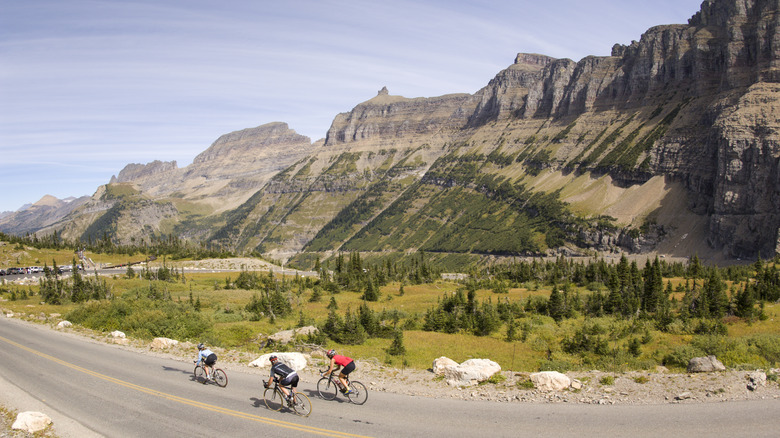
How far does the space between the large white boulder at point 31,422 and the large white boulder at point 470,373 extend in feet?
64.3

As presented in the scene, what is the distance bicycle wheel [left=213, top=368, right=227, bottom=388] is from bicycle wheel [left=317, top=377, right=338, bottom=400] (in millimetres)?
5368

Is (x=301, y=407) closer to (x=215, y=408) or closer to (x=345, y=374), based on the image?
(x=345, y=374)

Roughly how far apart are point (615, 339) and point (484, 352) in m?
12.6

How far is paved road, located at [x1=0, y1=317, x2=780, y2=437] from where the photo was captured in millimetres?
18891

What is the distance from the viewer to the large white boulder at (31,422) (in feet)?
67.5

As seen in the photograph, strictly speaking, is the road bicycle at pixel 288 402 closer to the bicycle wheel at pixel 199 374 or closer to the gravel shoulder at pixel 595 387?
the gravel shoulder at pixel 595 387

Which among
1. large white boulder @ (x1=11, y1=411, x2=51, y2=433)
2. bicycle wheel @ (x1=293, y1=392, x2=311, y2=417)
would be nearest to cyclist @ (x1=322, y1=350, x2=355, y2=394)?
bicycle wheel @ (x1=293, y1=392, x2=311, y2=417)

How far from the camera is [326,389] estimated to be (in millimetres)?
24391

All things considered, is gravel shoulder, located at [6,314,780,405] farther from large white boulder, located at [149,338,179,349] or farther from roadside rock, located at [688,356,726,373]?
large white boulder, located at [149,338,179,349]

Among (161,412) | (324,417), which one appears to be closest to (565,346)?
(324,417)

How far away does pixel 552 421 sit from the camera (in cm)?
1969

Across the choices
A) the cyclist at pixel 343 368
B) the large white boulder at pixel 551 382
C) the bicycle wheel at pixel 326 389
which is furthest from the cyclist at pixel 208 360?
the large white boulder at pixel 551 382

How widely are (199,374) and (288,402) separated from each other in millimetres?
8870

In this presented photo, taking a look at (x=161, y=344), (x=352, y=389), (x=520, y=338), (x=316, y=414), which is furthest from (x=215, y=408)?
(x=520, y=338)
